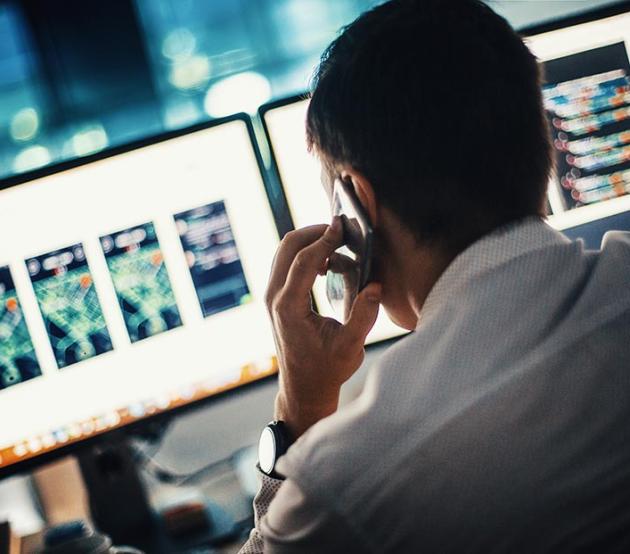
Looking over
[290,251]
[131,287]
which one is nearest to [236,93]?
[131,287]

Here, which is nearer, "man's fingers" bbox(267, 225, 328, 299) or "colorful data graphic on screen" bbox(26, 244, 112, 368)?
"man's fingers" bbox(267, 225, 328, 299)

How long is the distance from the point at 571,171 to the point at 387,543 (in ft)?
2.46

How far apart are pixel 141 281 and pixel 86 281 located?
0.07 m

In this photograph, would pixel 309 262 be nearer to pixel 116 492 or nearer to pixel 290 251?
pixel 290 251

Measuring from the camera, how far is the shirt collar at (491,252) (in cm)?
52

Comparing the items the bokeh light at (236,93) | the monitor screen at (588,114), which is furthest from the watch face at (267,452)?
the bokeh light at (236,93)

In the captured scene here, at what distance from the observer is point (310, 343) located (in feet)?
2.48

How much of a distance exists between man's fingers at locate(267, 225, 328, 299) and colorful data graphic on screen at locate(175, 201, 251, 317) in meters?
0.21

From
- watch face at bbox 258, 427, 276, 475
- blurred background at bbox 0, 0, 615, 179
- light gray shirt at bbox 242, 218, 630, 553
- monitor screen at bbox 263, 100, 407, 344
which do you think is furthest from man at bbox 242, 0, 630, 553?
blurred background at bbox 0, 0, 615, 179

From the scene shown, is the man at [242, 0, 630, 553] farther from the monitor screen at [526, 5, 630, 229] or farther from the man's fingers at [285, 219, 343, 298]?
the monitor screen at [526, 5, 630, 229]

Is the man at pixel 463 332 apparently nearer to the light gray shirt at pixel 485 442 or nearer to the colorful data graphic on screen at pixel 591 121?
the light gray shirt at pixel 485 442

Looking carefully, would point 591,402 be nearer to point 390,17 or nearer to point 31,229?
point 390,17

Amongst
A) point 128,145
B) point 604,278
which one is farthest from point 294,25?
point 604,278

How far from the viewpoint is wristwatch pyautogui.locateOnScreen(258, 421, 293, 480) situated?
747 mm
